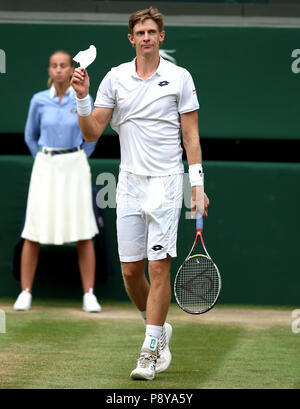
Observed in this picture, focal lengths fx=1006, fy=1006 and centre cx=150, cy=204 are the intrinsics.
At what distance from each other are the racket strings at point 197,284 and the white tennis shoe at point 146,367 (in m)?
0.32

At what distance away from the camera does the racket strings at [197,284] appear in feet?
17.9

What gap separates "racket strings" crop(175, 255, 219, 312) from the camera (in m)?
5.46

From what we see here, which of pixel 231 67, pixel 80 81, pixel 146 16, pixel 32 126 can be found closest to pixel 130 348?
pixel 80 81

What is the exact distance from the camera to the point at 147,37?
546 centimetres

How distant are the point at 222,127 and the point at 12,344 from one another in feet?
9.41

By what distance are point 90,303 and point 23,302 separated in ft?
1.68

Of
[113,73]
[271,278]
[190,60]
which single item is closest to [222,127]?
[190,60]

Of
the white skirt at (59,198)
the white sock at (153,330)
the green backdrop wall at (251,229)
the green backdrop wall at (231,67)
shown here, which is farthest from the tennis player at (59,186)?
the white sock at (153,330)

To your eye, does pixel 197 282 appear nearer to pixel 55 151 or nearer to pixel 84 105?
pixel 84 105

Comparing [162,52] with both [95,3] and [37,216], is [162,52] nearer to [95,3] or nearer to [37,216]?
[95,3]

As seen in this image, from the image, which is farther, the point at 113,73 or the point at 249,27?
the point at 249,27

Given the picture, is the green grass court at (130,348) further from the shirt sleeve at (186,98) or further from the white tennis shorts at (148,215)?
the shirt sleeve at (186,98)

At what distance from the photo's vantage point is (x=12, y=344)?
20.8 feet

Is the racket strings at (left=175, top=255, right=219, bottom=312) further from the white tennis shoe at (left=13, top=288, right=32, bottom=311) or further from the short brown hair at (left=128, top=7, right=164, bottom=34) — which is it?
the white tennis shoe at (left=13, top=288, right=32, bottom=311)
